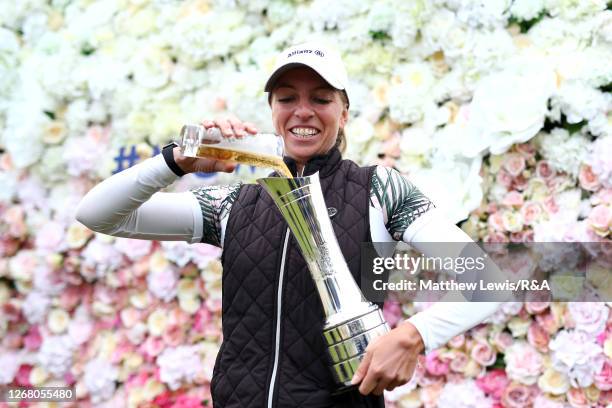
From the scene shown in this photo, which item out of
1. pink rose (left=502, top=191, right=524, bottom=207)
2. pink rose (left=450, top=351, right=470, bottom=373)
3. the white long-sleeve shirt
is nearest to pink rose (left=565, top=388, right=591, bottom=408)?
pink rose (left=450, top=351, right=470, bottom=373)

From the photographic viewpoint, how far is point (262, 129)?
2975 millimetres

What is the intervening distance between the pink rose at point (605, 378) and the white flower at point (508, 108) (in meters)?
0.70

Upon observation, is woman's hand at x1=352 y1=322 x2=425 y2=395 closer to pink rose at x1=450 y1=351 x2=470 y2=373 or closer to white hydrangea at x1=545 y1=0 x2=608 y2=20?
pink rose at x1=450 y1=351 x2=470 y2=373

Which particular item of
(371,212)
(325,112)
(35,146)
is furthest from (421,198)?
→ (35,146)

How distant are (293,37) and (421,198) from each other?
151 centimetres

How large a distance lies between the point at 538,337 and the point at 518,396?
192 mm

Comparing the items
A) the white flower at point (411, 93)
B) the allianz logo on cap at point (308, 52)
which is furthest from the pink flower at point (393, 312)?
the allianz logo on cap at point (308, 52)

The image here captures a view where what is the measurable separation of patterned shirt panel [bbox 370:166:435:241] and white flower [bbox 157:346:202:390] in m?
1.51

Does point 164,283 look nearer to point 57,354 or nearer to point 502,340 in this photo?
point 57,354

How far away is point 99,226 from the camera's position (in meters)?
1.76

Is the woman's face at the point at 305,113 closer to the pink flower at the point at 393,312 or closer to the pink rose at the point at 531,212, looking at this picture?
the pink rose at the point at 531,212

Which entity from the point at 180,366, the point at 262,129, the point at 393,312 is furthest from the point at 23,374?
the point at 393,312

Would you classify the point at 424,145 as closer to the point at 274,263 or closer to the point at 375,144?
the point at 375,144

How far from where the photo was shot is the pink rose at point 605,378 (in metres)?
2.31
